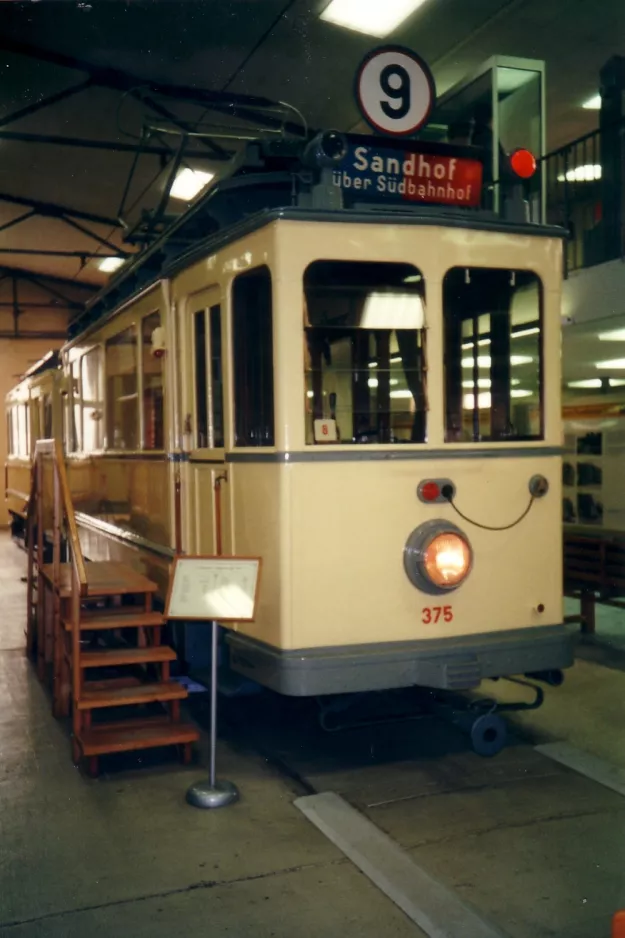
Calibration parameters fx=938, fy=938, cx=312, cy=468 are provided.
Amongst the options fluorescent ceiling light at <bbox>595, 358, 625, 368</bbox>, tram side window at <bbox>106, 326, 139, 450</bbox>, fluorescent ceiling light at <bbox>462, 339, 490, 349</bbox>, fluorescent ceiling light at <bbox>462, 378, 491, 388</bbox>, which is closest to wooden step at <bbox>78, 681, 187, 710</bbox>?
tram side window at <bbox>106, 326, 139, 450</bbox>

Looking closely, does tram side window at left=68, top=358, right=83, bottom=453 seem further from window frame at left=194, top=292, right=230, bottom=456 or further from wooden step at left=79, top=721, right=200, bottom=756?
wooden step at left=79, top=721, right=200, bottom=756

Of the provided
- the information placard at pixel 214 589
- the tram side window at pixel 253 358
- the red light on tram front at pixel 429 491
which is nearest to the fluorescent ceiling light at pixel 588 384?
the red light on tram front at pixel 429 491

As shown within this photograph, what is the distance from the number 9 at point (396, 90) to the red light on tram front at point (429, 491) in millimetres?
2125

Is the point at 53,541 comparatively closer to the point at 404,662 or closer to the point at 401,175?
the point at 404,662

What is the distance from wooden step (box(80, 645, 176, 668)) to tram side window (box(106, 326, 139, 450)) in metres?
1.88

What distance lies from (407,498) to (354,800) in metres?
1.50

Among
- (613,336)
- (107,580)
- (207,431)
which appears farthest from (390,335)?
(613,336)

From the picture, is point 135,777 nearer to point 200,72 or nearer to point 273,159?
point 273,159

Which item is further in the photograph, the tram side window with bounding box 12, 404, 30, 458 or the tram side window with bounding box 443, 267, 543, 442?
the tram side window with bounding box 12, 404, 30, 458

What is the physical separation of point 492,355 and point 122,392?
3301 mm

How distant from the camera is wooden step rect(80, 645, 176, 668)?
529 cm

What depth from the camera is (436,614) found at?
4754mm

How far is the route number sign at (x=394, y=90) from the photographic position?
17.0ft

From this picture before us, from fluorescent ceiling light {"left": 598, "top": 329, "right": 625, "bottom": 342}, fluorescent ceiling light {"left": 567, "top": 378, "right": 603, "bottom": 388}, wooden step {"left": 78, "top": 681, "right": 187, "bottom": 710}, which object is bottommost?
wooden step {"left": 78, "top": 681, "right": 187, "bottom": 710}
